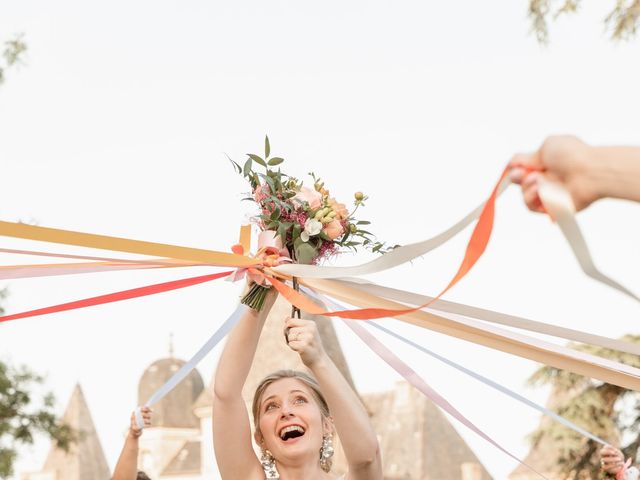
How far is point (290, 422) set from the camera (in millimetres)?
4566

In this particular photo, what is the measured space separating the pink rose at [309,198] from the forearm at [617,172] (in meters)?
2.52

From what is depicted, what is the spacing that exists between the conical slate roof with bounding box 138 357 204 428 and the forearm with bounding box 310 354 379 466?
49.1 meters

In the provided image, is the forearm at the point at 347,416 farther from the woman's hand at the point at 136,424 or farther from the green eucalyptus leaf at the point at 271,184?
the woman's hand at the point at 136,424

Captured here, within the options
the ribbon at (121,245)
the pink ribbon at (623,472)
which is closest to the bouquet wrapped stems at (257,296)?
the ribbon at (121,245)

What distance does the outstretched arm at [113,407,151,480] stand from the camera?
20.0 feet

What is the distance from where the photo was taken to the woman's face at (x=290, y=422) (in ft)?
14.8

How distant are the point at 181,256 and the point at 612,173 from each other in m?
2.51

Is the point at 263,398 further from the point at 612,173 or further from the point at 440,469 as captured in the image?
the point at 440,469

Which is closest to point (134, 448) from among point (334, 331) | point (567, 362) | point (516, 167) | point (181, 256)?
point (181, 256)

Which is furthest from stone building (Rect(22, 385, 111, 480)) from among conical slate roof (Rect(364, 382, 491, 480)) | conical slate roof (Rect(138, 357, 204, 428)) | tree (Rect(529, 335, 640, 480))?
tree (Rect(529, 335, 640, 480))

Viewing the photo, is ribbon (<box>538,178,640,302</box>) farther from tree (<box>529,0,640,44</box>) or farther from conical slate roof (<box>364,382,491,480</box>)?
conical slate roof (<box>364,382,491,480</box>)

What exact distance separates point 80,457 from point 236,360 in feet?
166

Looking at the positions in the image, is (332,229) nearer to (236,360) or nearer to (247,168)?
(247,168)

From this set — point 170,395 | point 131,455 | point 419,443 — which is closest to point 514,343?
point 131,455
